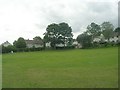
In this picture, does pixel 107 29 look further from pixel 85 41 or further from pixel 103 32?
pixel 85 41

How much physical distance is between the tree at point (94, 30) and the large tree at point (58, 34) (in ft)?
53.8

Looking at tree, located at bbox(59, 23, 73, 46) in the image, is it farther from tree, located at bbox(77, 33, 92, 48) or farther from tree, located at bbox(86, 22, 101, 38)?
tree, located at bbox(86, 22, 101, 38)

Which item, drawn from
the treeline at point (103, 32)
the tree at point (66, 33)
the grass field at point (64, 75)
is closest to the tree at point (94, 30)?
the treeline at point (103, 32)

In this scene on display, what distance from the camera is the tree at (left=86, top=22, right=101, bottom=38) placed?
98.4m

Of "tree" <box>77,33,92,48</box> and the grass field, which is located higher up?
"tree" <box>77,33,92,48</box>

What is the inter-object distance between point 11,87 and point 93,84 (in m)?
3.46

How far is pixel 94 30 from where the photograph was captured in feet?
330

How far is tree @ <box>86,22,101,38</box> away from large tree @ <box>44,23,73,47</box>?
53.8 ft

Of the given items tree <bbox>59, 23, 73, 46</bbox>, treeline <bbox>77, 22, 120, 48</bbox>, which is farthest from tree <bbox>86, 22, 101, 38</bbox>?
tree <bbox>59, 23, 73, 46</bbox>

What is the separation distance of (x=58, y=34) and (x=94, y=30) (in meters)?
24.5

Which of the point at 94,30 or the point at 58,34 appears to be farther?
the point at 94,30

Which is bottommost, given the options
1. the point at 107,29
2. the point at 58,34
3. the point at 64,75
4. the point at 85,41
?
the point at 64,75

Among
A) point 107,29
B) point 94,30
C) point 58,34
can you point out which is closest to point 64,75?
point 58,34

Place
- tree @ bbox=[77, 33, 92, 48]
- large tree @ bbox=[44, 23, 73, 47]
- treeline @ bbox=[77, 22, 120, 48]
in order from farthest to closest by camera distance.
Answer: treeline @ bbox=[77, 22, 120, 48] → large tree @ bbox=[44, 23, 73, 47] → tree @ bbox=[77, 33, 92, 48]
